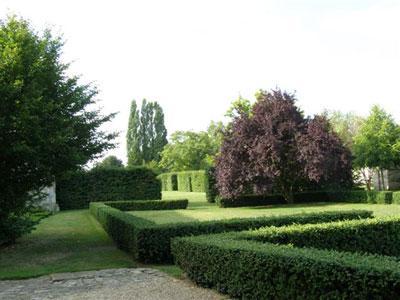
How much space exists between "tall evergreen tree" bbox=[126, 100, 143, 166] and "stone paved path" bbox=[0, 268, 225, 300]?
61.7 meters

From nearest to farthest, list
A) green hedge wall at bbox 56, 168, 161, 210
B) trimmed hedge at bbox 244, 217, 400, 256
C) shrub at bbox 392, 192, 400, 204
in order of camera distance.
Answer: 1. trimmed hedge at bbox 244, 217, 400, 256
2. shrub at bbox 392, 192, 400, 204
3. green hedge wall at bbox 56, 168, 161, 210

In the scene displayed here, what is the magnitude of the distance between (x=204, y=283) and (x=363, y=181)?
38.5 metres

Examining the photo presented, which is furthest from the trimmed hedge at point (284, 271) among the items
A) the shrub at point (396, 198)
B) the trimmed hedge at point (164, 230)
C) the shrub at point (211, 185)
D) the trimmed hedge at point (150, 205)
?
the shrub at point (211, 185)

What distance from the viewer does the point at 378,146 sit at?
35.2 meters

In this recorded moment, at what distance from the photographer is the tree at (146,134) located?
71.1m

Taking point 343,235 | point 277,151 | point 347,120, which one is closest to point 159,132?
point 347,120

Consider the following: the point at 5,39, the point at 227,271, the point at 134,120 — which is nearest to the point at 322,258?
the point at 227,271

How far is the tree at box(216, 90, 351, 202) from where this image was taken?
2602 cm

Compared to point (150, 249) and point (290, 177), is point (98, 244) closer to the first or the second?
point (150, 249)

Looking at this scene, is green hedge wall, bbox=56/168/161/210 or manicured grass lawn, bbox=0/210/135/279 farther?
green hedge wall, bbox=56/168/161/210

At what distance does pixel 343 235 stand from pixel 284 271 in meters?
4.40

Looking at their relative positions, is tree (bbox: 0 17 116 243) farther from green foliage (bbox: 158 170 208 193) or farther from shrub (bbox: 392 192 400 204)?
green foliage (bbox: 158 170 208 193)

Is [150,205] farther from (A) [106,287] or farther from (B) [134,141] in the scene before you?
(B) [134,141]

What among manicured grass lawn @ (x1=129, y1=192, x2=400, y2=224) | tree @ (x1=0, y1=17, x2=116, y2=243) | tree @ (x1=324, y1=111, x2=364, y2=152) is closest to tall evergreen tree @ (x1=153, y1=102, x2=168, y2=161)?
tree @ (x1=324, y1=111, x2=364, y2=152)
